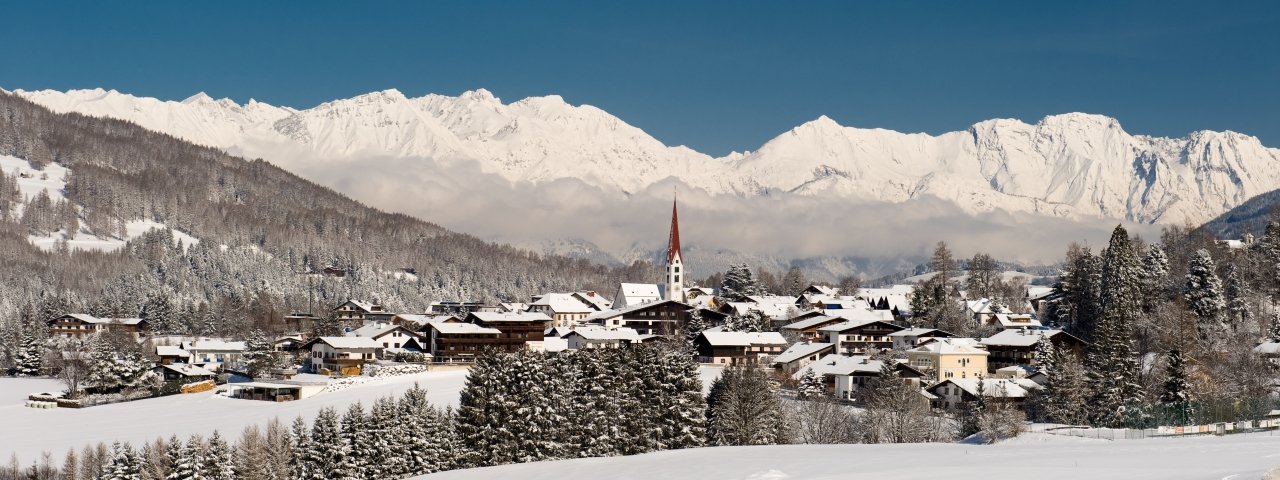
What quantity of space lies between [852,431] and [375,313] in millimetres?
100866

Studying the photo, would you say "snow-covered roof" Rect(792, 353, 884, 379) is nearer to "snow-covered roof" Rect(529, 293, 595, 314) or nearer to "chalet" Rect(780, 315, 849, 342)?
"chalet" Rect(780, 315, 849, 342)

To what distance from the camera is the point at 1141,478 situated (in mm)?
35969

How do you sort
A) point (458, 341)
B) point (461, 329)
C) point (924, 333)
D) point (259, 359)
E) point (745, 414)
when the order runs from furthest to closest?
point (461, 329) < point (458, 341) < point (924, 333) < point (259, 359) < point (745, 414)

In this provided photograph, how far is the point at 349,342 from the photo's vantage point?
10344 cm

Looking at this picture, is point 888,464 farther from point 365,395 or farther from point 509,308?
point 509,308

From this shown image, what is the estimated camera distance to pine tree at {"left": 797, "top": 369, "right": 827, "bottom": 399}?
80.8m

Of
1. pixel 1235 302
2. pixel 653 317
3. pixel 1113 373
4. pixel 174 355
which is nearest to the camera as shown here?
pixel 1113 373

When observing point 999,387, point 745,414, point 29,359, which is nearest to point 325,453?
point 745,414

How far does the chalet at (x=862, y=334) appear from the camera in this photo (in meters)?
109

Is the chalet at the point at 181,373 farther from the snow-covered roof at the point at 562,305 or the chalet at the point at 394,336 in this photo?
the snow-covered roof at the point at 562,305

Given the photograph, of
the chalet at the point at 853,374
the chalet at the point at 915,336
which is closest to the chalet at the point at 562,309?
the chalet at the point at 915,336

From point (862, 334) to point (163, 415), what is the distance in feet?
191

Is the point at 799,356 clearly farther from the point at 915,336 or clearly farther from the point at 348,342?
the point at 348,342

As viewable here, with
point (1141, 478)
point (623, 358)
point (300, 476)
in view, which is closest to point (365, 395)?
point (623, 358)
